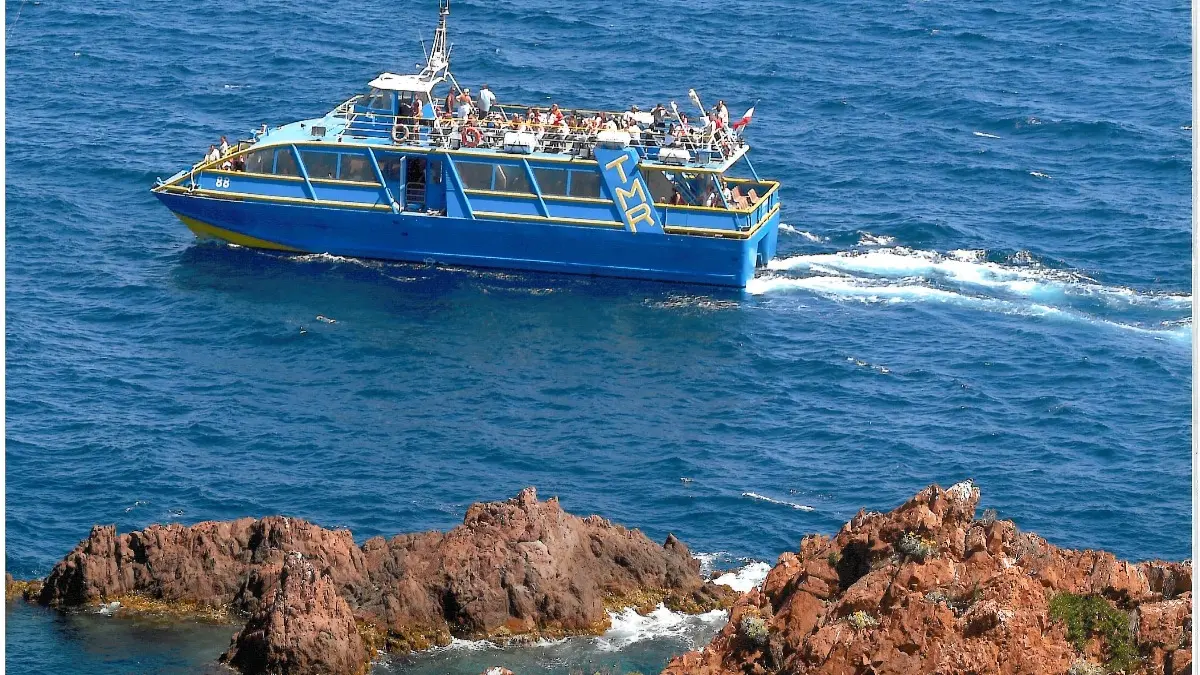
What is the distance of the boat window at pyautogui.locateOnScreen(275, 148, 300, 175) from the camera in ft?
284

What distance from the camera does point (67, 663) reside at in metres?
52.4

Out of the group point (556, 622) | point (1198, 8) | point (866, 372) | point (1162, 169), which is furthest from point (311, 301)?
point (1198, 8)

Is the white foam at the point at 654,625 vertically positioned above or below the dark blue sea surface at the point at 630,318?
below

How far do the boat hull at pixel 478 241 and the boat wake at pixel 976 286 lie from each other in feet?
6.60

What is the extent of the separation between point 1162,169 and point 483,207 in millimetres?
31836

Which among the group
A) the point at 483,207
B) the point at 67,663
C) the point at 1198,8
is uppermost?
the point at 1198,8

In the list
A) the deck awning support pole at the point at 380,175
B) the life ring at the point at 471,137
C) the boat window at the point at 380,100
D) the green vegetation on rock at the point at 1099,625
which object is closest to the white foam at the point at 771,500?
the green vegetation on rock at the point at 1099,625

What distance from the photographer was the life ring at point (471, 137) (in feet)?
283

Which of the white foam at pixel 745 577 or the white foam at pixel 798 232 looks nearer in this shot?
the white foam at pixel 745 577

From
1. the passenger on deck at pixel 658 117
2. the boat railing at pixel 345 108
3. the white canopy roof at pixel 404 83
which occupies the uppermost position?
the white canopy roof at pixel 404 83

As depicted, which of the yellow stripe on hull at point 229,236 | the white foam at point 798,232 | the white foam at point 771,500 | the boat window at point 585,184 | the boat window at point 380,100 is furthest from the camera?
the boat window at point 380,100

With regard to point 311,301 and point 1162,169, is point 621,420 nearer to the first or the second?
point 311,301

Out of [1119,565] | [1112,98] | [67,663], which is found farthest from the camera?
[1112,98]

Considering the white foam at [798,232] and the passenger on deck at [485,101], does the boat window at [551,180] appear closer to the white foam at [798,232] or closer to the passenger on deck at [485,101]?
the passenger on deck at [485,101]
